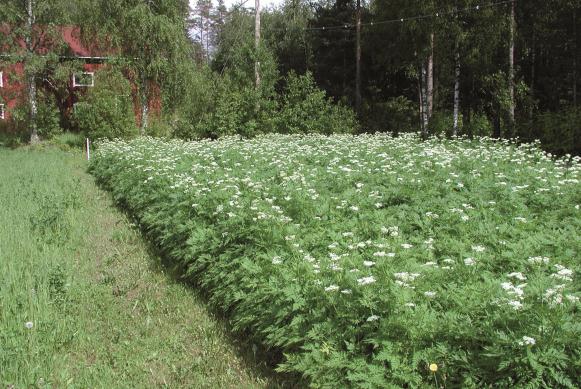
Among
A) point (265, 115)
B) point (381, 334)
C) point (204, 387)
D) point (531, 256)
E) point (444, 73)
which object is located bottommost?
point (204, 387)

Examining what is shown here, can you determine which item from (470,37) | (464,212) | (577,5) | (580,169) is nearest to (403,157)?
(580,169)

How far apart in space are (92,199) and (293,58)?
2990 cm

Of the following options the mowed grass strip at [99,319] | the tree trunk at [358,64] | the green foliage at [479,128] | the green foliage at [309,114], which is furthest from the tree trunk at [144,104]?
the mowed grass strip at [99,319]

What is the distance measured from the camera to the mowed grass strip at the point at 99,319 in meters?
4.42

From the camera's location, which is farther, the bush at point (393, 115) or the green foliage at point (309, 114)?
the bush at point (393, 115)

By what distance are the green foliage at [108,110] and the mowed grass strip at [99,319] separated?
17757mm

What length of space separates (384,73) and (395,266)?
32.9 meters

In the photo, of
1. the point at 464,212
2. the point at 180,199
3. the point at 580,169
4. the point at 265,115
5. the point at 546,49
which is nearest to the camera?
the point at 464,212

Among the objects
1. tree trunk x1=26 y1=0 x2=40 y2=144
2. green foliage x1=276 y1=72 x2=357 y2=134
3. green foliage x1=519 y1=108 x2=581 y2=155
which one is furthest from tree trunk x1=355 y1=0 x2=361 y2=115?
tree trunk x1=26 y1=0 x2=40 y2=144

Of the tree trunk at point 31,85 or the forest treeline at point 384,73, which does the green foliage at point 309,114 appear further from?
the tree trunk at point 31,85

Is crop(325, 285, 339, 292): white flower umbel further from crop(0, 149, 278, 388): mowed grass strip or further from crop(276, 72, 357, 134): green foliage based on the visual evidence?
crop(276, 72, 357, 134): green foliage

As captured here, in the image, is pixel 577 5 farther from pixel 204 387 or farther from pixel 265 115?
pixel 204 387

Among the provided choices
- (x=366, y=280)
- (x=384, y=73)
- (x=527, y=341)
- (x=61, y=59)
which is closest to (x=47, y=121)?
(x=61, y=59)

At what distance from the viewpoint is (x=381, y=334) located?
11.4 feet
